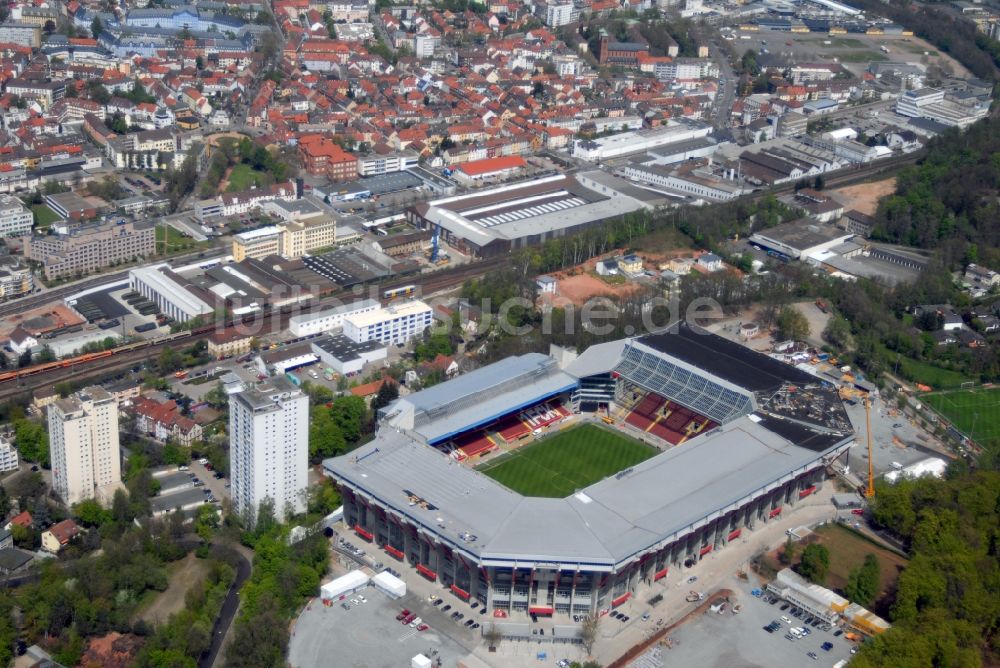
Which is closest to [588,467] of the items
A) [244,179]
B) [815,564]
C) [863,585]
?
[815,564]

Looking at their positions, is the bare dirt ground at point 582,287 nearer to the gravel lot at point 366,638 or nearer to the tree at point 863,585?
the tree at point 863,585

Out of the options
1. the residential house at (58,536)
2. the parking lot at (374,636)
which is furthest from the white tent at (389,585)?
the residential house at (58,536)

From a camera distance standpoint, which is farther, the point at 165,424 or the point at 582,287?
the point at 582,287

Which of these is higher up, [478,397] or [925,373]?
[478,397]

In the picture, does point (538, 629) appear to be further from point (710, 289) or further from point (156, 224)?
point (156, 224)

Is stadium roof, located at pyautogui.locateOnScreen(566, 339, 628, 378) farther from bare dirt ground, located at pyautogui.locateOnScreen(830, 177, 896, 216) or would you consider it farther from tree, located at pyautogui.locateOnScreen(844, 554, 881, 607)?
bare dirt ground, located at pyautogui.locateOnScreen(830, 177, 896, 216)

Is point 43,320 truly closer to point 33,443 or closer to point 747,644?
point 33,443
